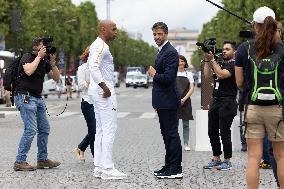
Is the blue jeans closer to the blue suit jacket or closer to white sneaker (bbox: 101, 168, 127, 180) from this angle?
white sneaker (bbox: 101, 168, 127, 180)

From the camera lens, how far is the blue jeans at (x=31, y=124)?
9734 mm

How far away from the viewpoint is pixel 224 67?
9820mm

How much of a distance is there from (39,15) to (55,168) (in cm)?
5669

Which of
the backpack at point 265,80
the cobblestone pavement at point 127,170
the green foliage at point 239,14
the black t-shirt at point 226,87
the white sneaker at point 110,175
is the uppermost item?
the green foliage at point 239,14

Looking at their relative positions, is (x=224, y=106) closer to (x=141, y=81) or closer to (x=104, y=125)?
(x=104, y=125)

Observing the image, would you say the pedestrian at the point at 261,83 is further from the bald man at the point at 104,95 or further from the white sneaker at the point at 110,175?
the white sneaker at the point at 110,175

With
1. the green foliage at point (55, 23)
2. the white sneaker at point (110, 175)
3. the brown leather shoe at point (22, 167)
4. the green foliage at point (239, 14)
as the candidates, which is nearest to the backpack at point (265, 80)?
the white sneaker at point (110, 175)

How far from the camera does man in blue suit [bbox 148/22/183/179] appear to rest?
8992 millimetres

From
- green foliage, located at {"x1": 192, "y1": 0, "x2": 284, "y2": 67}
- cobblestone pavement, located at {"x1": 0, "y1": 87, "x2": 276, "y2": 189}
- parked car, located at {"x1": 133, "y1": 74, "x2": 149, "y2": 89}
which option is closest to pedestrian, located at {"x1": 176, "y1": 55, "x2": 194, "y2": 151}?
cobblestone pavement, located at {"x1": 0, "y1": 87, "x2": 276, "y2": 189}

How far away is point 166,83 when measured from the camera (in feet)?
29.4

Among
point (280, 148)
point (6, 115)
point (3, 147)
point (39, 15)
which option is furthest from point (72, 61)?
point (280, 148)

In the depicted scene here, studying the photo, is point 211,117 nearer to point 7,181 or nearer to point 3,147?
point 7,181

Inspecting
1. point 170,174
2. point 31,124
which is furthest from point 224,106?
point 31,124

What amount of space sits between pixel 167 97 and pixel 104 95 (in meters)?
Result: 0.77
